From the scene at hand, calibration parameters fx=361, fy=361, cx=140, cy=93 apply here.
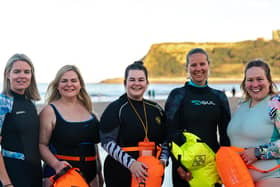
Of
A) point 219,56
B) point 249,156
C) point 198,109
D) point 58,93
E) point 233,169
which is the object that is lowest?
point 233,169

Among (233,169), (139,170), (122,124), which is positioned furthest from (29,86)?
(233,169)

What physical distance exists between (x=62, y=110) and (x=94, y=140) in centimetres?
44

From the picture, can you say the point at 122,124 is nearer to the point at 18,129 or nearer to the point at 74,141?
the point at 74,141

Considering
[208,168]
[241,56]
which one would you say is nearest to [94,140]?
[208,168]

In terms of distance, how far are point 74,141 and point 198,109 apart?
128 cm

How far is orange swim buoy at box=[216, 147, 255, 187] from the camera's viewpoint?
9.95 feet

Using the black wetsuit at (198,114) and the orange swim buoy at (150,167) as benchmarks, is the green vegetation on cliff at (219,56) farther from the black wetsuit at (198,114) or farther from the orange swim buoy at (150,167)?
the orange swim buoy at (150,167)

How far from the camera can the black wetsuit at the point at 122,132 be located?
11.0 ft

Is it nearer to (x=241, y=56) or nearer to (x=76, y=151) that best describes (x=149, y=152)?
(x=76, y=151)

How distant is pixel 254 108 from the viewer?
10.8 ft

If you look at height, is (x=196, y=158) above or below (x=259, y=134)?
below

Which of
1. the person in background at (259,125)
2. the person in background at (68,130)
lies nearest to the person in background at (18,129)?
the person in background at (68,130)

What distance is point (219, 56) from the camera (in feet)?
494

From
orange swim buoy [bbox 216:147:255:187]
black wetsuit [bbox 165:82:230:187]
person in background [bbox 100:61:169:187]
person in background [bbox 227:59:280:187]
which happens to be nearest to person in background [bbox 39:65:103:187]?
person in background [bbox 100:61:169:187]
